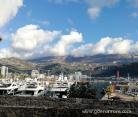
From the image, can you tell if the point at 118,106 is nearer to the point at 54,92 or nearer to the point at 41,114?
the point at 41,114

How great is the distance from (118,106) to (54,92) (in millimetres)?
47074

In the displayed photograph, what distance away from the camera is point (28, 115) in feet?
111

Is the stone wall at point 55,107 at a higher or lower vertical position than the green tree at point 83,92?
lower

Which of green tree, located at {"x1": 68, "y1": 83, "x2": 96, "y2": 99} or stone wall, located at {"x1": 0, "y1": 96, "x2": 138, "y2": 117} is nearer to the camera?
stone wall, located at {"x1": 0, "y1": 96, "x2": 138, "y2": 117}

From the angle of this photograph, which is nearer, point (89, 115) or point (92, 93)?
point (89, 115)

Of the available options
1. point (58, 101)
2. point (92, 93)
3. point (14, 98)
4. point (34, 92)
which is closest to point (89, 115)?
point (58, 101)

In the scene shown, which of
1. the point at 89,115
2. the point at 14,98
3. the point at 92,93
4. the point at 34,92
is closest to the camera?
the point at 89,115

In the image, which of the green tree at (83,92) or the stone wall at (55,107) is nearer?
the stone wall at (55,107)

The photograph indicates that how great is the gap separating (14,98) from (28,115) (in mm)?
2840

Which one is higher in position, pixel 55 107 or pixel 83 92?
pixel 83 92

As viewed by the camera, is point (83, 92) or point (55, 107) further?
point (83, 92)

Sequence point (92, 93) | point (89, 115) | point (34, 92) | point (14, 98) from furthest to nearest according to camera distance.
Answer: point (34, 92)
point (92, 93)
point (14, 98)
point (89, 115)

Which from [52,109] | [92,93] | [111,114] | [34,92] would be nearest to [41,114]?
[52,109]

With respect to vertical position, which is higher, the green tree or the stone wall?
the green tree
